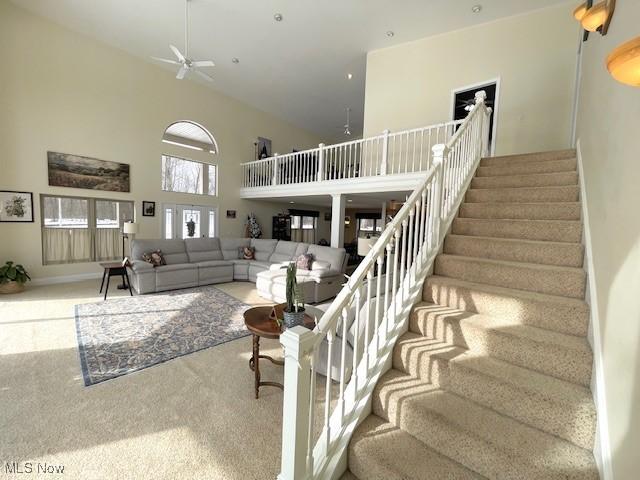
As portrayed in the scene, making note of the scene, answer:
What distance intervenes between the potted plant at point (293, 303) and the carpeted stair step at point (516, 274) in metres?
1.30

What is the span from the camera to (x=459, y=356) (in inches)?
71.0

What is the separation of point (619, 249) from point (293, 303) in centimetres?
207

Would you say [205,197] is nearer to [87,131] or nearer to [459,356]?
[87,131]

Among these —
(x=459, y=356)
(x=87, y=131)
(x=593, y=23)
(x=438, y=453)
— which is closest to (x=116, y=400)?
(x=438, y=453)

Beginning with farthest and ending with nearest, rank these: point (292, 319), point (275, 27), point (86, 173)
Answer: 1. point (86, 173)
2. point (275, 27)
3. point (292, 319)

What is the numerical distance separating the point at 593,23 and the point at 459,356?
7.83 feet

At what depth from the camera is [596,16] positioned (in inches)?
72.1

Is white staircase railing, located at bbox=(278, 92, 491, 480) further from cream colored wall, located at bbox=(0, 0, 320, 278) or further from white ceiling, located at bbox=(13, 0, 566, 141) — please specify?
cream colored wall, located at bbox=(0, 0, 320, 278)

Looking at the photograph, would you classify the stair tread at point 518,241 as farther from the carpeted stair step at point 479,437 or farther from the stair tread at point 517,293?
the carpeted stair step at point 479,437

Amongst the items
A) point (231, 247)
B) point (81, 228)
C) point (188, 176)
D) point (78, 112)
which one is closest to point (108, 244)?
point (81, 228)

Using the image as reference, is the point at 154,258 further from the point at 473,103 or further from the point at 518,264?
the point at 473,103

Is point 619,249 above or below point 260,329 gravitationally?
above

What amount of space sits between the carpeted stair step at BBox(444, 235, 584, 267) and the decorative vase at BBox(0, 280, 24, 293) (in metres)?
7.28

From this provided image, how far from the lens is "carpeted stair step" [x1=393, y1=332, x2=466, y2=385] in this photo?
5.82 ft
